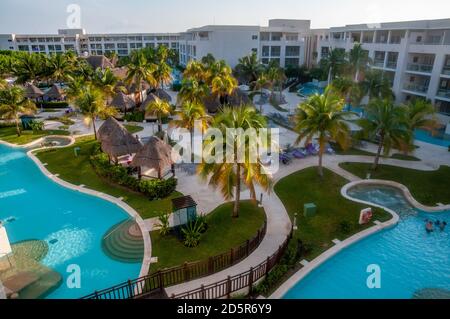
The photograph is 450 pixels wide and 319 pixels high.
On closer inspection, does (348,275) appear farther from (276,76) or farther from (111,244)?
(276,76)

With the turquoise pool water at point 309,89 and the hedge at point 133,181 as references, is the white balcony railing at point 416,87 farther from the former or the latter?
the hedge at point 133,181

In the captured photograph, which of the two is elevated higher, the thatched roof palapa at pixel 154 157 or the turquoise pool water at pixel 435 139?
the thatched roof palapa at pixel 154 157

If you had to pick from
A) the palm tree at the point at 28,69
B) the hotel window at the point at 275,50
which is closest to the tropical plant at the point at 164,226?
the palm tree at the point at 28,69

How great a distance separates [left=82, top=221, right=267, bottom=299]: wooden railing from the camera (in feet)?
43.3

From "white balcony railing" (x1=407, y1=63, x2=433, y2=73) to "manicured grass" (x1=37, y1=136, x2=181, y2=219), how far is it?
35.6 metres

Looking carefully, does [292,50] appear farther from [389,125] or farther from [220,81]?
[389,125]

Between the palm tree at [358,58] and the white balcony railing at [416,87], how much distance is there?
6.23 m

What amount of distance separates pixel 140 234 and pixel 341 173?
635 inches

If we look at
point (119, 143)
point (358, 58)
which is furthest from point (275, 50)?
point (119, 143)

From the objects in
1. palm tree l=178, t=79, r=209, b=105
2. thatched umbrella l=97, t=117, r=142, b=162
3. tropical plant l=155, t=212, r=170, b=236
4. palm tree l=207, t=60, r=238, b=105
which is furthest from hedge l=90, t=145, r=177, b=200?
palm tree l=207, t=60, r=238, b=105

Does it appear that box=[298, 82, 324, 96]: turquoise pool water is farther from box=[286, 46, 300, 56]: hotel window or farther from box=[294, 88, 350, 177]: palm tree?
box=[294, 88, 350, 177]: palm tree

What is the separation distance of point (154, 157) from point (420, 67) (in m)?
36.7

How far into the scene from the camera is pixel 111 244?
17.5 metres

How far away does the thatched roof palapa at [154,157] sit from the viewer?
2217 centimetres
